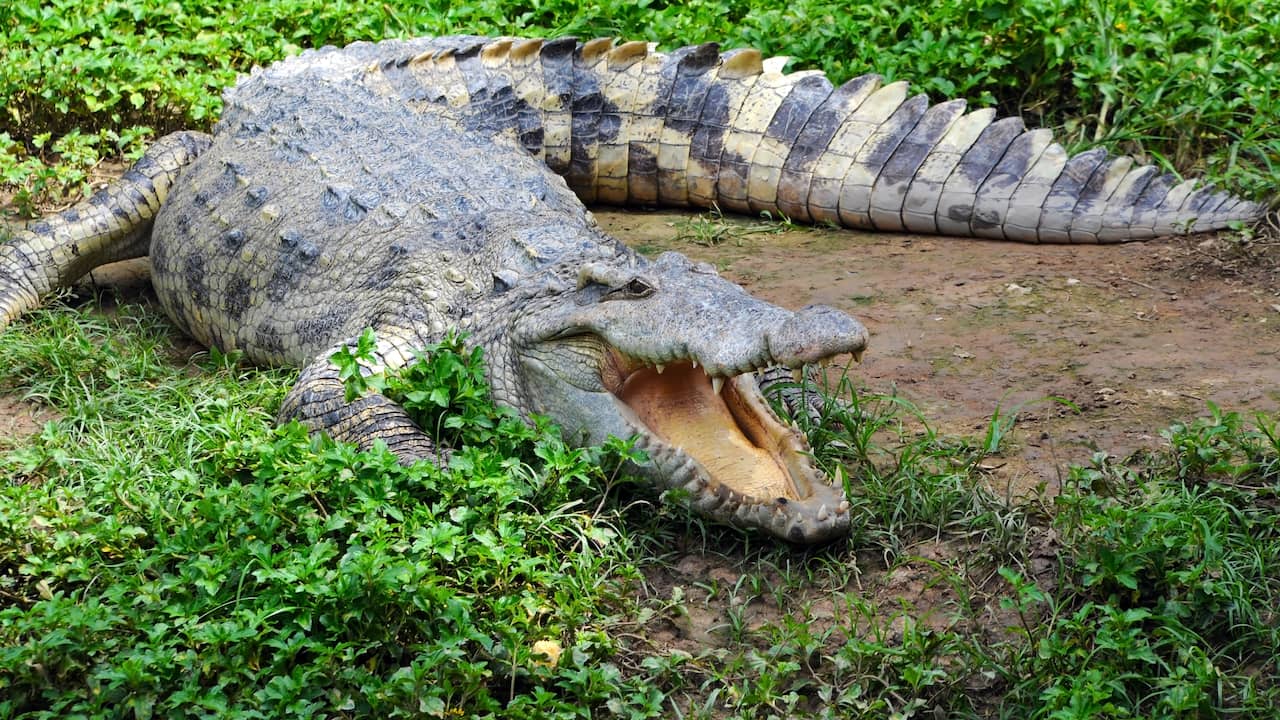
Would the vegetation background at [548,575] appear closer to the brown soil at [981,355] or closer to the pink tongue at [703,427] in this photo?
the brown soil at [981,355]

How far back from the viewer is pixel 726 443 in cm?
386

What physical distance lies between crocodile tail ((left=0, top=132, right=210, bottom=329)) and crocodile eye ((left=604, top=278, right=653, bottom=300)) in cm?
260

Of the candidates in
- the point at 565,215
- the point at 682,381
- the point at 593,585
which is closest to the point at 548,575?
the point at 593,585

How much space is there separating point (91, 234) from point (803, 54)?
343 cm

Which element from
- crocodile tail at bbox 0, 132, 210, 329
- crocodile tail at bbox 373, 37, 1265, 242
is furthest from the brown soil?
crocodile tail at bbox 0, 132, 210, 329

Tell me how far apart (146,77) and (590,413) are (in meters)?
3.88

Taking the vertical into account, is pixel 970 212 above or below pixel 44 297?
above

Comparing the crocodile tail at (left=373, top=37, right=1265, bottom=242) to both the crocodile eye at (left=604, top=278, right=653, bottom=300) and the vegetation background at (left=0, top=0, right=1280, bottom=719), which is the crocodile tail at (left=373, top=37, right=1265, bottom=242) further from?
the crocodile eye at (left=604, top=278, right=653, bottom=300)

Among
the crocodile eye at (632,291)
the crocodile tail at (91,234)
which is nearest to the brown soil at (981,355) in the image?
the crocodile tail at (91,234)

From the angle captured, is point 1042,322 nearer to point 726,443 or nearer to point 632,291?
point 726,443

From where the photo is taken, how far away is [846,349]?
335 centimetres

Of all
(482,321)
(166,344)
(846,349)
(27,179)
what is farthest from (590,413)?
(27,179)

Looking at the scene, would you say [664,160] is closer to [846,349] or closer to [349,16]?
[349,16]

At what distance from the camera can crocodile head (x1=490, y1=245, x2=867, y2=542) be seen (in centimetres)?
359
